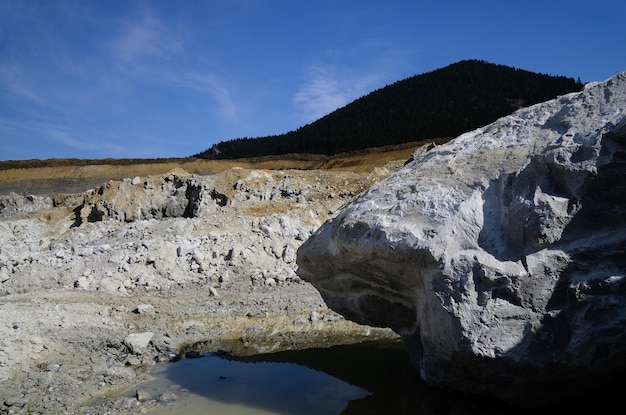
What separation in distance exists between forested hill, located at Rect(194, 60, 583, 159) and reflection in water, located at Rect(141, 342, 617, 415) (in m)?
43.4

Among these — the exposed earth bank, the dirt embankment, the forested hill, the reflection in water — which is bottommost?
the reflection in water

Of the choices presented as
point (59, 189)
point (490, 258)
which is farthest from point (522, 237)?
point (59, 189)

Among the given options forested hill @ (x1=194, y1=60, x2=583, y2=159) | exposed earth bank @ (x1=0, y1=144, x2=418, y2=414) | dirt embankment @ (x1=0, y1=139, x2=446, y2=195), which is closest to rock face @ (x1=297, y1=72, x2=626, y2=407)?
→ exposed earth bank @ (x1=0, y1=144, x2=418, y2=414)

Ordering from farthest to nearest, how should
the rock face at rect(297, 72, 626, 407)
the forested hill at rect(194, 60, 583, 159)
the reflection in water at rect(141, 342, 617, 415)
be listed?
1. the forested hill at rect(194, 60, 583, 159)
2. the reflection in water at rect(141, 342, 617, 415)
3. the rock face at rect(297, 72, 626, 407)

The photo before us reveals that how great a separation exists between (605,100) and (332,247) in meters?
4.57

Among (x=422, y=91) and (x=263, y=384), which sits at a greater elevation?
(x=422, y=91)

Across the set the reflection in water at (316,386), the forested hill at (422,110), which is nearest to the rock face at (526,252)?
the reflection in water at (316,386)

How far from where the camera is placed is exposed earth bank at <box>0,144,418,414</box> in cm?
1001

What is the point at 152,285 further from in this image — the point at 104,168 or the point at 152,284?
the point at 104,168

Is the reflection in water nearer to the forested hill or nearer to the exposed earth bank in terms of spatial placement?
the exposed earth bank

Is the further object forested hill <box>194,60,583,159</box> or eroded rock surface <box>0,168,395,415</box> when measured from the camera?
forested hill <box>194,60,583,159</box>

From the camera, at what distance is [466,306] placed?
250 inches

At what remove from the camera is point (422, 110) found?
63.0 m

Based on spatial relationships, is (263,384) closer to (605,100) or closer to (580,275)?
(580,275)
